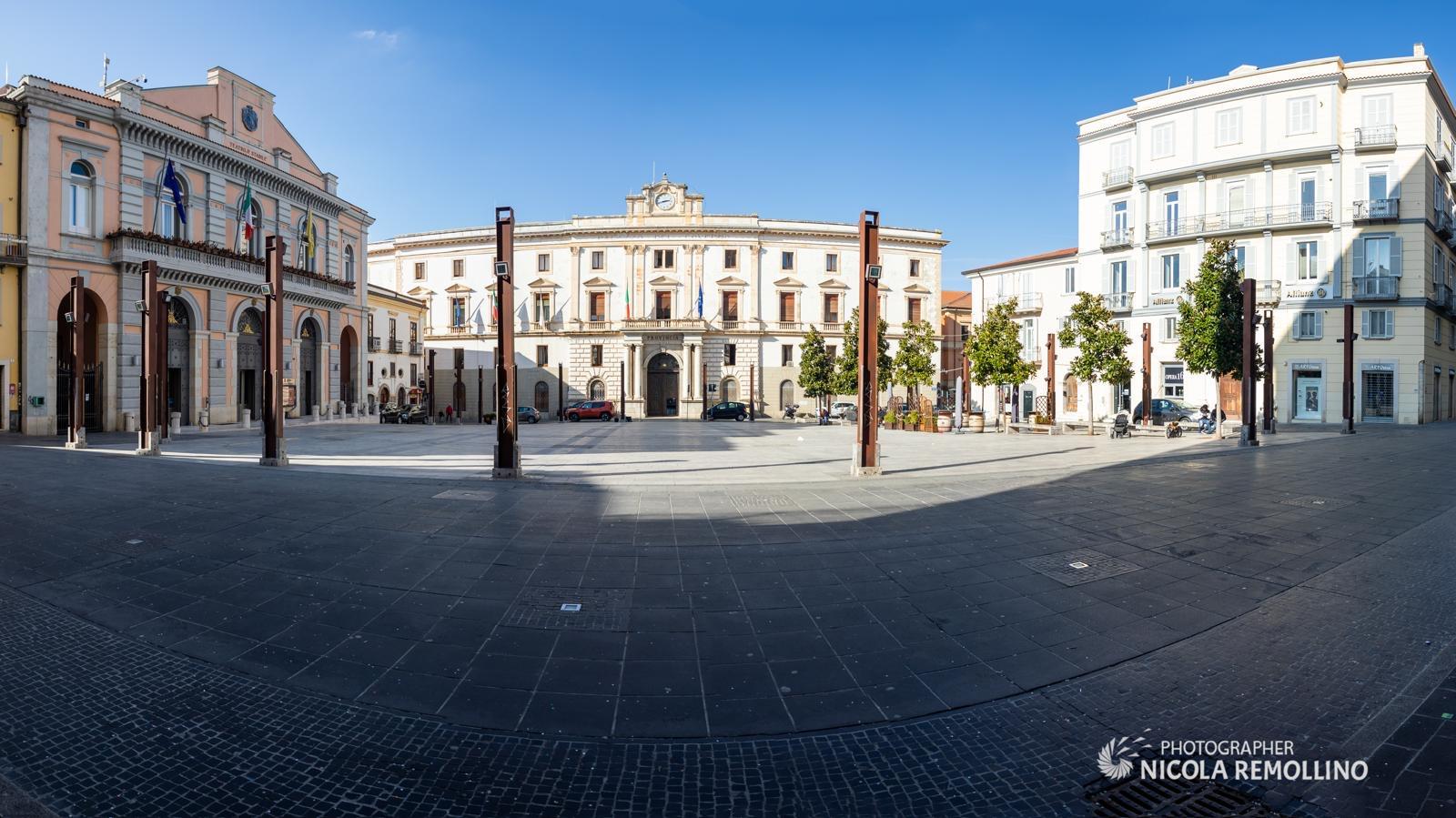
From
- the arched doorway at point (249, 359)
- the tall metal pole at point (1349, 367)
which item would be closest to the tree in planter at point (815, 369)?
the tall metal pole at point (1349, 367)

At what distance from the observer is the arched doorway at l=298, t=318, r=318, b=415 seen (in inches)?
1393

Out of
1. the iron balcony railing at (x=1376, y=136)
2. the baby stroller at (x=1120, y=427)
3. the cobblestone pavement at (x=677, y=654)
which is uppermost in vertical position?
the iron balcony railing at (x=1376, y=136)

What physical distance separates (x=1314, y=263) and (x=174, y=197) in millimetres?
53061

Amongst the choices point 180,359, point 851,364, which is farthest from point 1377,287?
point 180,359

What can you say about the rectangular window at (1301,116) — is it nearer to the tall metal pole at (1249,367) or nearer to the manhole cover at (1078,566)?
the tall metal pole at (1249,367)

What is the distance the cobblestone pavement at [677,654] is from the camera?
3203 mm

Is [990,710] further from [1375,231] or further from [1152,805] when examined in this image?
[1375,231]

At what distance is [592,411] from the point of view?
4559cm

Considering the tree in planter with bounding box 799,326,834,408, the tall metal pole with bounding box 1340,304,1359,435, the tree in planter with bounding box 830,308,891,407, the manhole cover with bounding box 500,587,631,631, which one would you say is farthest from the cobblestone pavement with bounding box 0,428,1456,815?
the tree in planter with bounding box 799,326,834,408

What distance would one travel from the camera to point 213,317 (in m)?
29.3

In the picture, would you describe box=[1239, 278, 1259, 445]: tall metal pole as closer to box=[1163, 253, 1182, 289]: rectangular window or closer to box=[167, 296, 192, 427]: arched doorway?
box=[1163, 253, 1182, 289]: rectangular window

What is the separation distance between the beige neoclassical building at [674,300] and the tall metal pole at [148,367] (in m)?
36.5

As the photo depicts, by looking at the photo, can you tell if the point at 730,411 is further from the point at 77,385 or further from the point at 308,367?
the point at 77,385

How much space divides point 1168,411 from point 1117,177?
15.5 meters
